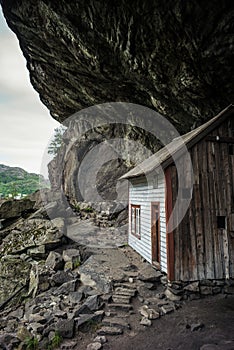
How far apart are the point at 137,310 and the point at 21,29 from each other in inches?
482

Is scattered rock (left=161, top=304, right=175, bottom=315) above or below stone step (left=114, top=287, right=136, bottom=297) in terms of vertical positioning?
below

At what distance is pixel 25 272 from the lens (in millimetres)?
10859

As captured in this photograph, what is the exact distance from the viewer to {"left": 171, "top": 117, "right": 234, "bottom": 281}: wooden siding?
280 inches

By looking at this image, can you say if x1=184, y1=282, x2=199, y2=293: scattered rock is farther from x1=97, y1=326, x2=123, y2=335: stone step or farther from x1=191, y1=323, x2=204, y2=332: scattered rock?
x1=97, y1=326, x2=123, y2=335: stone step

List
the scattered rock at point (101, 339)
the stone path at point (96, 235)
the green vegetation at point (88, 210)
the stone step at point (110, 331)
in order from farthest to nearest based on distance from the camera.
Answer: the green vegetation at point (88, 210) < the stone path at point (96, 235) < the stone step at point (110, 331) < the scattered rock at point (101, 339)

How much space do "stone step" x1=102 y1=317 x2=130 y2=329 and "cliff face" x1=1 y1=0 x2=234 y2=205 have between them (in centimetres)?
852

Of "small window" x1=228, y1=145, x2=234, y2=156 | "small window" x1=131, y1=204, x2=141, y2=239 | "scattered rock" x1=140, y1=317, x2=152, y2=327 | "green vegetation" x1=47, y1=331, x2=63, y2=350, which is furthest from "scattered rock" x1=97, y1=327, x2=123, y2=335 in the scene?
"small window" x1=228, y1=145, x2=234, y2=156

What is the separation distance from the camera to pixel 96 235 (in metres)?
13.8

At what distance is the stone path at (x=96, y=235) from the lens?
12297mm

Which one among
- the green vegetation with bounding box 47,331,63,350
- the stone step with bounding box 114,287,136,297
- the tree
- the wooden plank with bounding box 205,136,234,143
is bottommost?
the green vegetation with bounding box 47,331,63,350

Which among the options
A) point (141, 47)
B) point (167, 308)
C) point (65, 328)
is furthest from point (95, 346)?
point (141, 47)

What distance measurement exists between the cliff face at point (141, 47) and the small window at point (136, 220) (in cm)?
534

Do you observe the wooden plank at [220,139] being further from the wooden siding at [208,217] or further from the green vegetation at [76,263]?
the green vegetation at [76,263]

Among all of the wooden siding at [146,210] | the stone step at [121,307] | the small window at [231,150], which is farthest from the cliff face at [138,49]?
the stone step at [121,307]
